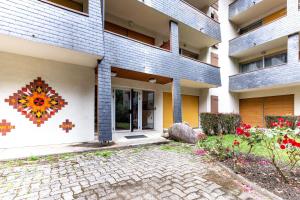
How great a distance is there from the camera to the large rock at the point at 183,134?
6875mm

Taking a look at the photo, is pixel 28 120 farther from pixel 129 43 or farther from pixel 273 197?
pixel 273 197

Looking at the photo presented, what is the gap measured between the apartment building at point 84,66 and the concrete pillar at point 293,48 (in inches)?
202

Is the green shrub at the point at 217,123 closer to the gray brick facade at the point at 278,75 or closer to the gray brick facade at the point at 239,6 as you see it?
the gray brick facade at the point at 278,75

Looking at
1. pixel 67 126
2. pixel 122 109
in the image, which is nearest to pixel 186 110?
pixel 122 109

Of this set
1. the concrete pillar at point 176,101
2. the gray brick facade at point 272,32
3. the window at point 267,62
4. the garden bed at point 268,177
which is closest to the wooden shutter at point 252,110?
the window at point 267,62

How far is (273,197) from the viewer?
2.58 metres

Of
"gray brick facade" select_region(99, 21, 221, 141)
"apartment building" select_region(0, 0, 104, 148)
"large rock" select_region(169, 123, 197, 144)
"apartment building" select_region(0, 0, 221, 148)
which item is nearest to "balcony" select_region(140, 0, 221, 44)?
"apartment building" select_region(0, 0, 221, 148)

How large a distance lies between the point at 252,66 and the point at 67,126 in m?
13.9

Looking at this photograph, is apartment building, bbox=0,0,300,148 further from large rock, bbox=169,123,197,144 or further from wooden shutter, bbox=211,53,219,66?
large rock, bbox=169,123,197,144

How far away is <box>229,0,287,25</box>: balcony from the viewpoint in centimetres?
1139

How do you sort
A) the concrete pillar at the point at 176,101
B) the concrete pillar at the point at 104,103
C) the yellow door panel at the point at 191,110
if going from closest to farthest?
the concrete pillar at the point at 104,103
the concrete pillar at the point at 176,101
the yellow door panel at the point at 191,110

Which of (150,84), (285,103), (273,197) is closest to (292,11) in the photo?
(285,103)

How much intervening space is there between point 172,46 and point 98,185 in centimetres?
753

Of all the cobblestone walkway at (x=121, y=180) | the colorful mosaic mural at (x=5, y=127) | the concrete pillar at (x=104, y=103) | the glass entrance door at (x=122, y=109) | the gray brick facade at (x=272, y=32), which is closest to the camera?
the cobblestone walkway at (x=121, y=180)
